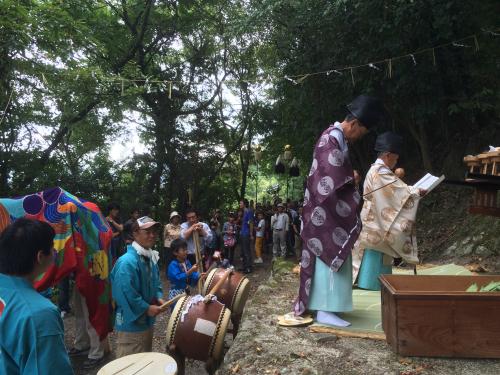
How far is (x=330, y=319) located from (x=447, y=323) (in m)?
1.15

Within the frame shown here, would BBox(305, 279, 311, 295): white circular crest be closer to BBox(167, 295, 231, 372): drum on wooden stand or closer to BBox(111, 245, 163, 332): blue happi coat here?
BBox(167, 295, 231, 372): drum on wooden stand

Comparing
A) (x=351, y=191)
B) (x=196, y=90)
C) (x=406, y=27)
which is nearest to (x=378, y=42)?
(x=406, y=27)

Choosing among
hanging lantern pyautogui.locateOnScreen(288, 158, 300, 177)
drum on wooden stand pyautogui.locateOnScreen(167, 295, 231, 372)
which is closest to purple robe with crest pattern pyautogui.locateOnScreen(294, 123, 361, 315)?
drum on wooden stand pyautogui.locateOnScreen(167, 295, 231, 372)

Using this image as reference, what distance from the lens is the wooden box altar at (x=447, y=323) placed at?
2.99 metres

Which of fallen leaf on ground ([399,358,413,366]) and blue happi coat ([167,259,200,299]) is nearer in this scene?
fallen leaf on ground ([399,358,413,366])

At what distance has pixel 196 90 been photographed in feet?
59.1

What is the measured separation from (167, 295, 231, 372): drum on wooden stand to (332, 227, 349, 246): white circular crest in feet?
4.03

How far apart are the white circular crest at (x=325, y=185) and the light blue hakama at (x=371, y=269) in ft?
5.46

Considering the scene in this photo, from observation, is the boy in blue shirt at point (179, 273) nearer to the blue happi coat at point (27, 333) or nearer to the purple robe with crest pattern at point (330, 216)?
the purple robe with crest pattern at point (330, 216)

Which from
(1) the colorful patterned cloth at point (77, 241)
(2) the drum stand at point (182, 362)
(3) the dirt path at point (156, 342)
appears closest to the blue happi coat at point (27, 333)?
(2) the drum stand at point (182, 362)

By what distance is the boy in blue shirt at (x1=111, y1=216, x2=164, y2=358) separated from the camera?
3986 mm

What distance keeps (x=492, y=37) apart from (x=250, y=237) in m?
8.41

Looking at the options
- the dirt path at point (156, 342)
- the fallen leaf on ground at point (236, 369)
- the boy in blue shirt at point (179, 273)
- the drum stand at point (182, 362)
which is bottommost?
the dirt path at point (156, 342)

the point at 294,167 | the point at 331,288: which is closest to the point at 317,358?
the point at 331,288
